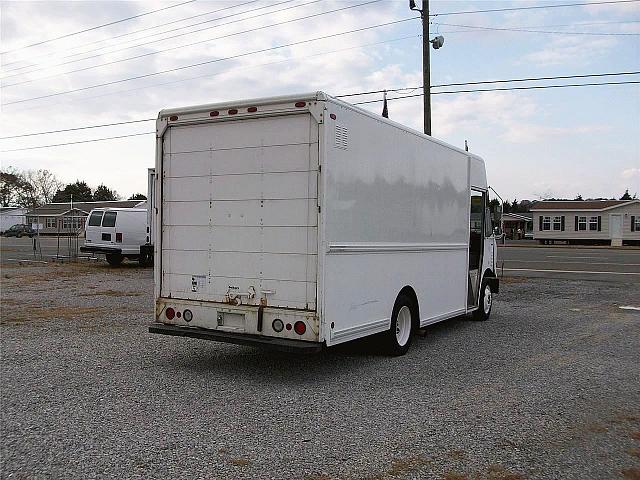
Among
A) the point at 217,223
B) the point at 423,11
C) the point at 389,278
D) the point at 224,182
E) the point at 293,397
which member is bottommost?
the point at 293,397

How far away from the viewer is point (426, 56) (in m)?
20.0

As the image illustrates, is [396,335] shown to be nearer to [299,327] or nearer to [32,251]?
[299,327]

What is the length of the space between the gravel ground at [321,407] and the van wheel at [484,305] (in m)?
1.08

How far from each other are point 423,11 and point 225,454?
59.7ft

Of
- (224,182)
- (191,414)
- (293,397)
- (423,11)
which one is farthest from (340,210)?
(423,11)

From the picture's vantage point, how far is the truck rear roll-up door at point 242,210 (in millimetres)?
6879

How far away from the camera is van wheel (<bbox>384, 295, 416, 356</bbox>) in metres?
8.32

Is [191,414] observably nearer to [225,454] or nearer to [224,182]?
[225,454]

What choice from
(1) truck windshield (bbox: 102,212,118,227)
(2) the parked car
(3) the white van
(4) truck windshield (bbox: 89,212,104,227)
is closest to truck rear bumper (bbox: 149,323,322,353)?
(3) the white van

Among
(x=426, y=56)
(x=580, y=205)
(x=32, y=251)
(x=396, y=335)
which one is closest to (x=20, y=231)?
(x=32, y=251)

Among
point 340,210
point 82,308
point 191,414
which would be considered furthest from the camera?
point 82,308

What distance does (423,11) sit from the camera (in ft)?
66.2

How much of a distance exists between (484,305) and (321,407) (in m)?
6.72

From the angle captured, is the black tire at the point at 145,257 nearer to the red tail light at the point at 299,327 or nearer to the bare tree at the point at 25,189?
the red tail light at the point at 299,327
